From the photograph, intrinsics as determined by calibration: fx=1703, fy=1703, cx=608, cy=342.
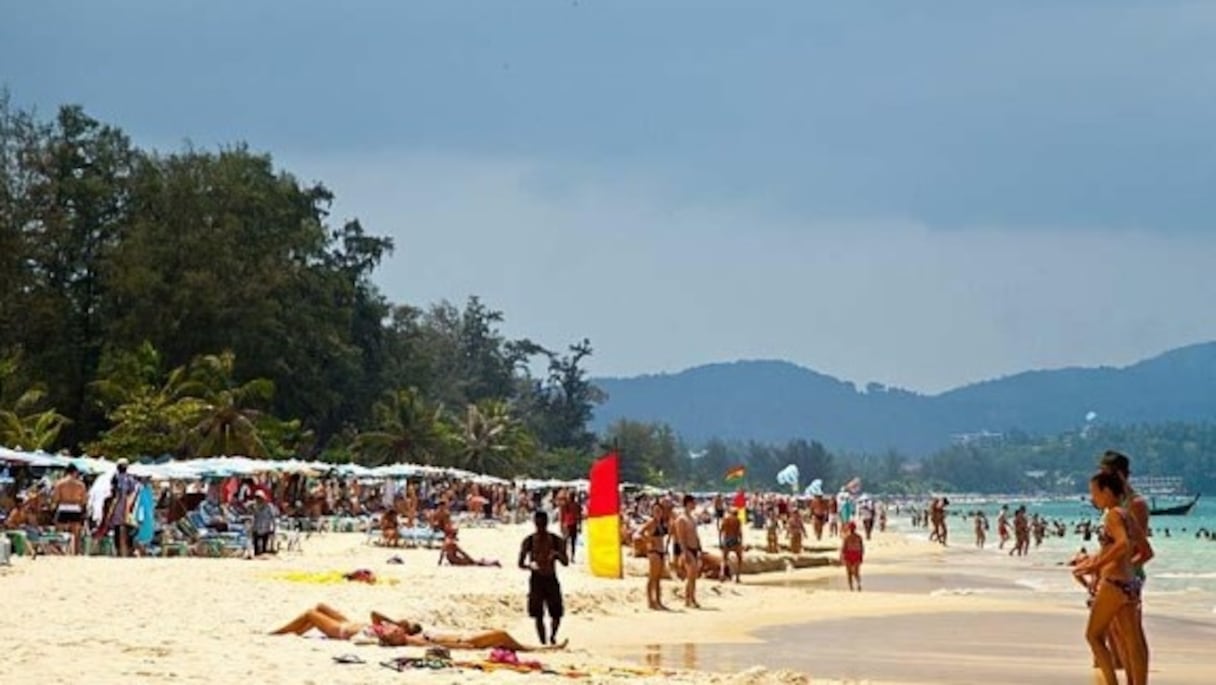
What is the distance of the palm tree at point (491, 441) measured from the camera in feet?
294

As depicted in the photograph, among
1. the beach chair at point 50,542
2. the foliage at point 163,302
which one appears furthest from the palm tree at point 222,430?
the beach chair at point 50,542

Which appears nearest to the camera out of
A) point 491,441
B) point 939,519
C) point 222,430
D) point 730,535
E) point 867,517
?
point 730,535

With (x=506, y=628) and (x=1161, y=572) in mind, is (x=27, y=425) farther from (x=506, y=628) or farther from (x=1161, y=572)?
(x=506, y=628)

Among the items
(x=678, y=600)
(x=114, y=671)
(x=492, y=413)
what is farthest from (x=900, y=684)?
(x=492, y=413)

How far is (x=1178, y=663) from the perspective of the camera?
1812 centimetres

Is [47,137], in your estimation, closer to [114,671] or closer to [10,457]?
[10,457]

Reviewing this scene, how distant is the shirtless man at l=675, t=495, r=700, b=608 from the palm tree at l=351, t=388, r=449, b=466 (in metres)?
52.4

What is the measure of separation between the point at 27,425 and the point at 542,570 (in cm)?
3780

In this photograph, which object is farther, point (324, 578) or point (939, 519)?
point (939, 519)

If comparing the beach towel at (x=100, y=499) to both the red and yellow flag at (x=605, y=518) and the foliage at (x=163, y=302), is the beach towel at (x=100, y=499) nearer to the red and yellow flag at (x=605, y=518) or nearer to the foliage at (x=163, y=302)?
the red and yellow flag at (x=605, y=518)

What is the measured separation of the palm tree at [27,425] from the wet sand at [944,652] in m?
30.0

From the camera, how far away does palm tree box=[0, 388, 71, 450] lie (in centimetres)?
4659

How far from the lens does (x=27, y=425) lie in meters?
50.2

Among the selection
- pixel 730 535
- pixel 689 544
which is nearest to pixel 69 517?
pixel 689 544
